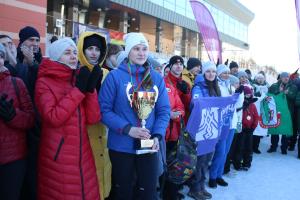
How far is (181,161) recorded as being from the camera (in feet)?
11.8

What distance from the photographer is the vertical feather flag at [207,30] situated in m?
7.62

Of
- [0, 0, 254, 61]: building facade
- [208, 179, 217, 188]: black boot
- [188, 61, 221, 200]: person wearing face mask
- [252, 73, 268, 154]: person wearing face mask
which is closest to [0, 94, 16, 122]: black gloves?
[188, 61, 221, 200]: person wearing face mask

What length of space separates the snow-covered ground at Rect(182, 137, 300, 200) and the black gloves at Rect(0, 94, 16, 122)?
2.74 m

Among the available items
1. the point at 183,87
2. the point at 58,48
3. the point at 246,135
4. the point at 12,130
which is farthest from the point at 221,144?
the point at 12,130

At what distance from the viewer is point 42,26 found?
28.3ft

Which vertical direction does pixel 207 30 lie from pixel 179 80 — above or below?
above

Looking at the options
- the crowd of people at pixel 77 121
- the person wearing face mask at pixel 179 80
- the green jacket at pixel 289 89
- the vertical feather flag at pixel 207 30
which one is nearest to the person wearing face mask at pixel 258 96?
the green jacket at pixel 289 89

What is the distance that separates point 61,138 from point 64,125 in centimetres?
10

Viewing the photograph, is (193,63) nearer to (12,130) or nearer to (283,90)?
(283,90)

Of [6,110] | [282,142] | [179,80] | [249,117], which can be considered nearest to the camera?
[6,110]

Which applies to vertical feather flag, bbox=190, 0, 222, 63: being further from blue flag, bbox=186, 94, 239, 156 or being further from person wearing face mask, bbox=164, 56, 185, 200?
person wearing face mask, bbox=164, 56, 185, 200

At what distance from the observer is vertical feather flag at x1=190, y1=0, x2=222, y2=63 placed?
7.62 metres

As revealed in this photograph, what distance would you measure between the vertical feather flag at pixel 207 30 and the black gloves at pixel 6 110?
5.93 meters

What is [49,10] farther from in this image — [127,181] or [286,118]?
[127,181]
